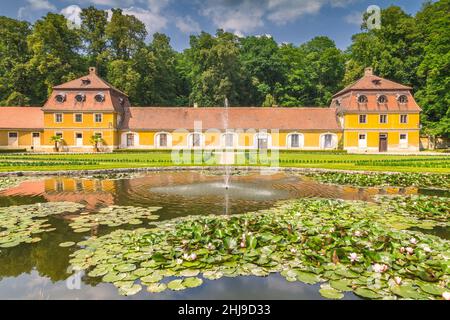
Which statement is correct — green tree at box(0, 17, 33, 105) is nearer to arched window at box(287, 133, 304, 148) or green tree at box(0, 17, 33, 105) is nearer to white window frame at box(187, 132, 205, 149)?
white window frame at box(187, 132, 205, 149)

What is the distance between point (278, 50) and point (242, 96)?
39.5ft

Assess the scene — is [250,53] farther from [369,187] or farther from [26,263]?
[26,263]

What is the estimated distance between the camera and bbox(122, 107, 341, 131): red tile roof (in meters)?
36.3

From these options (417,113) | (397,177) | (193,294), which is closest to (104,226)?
(193,294)

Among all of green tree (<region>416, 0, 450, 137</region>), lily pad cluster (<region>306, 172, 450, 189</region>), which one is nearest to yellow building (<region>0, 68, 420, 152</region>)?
green tree (<region>416, 0, 450, 137</region>)

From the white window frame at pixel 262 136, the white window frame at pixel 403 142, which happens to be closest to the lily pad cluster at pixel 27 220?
the white window frame at pixel 262 136

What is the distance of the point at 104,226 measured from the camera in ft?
24.0

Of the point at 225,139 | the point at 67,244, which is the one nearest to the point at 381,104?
the point at 225,139

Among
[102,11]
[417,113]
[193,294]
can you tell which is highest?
[102,11]

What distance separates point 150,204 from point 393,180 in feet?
34.8

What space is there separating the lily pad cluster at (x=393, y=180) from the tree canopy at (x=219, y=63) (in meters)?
24.5

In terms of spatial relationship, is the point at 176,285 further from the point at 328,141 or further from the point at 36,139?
the point at 36,139

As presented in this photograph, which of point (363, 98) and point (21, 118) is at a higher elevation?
point (363, 98)

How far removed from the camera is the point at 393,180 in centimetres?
1429
